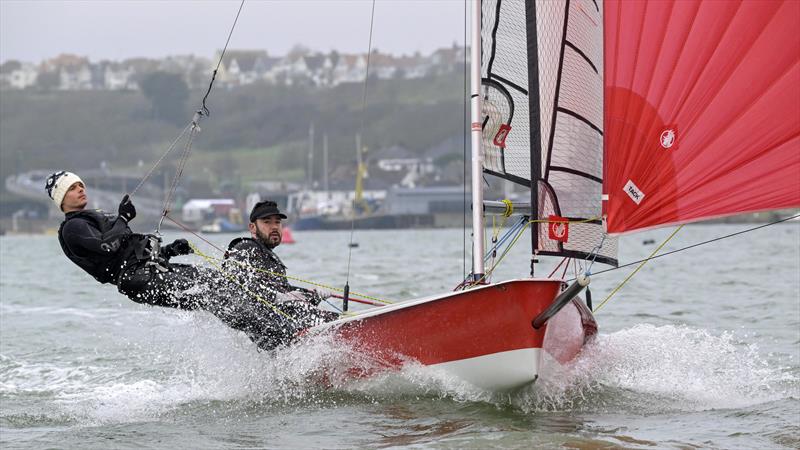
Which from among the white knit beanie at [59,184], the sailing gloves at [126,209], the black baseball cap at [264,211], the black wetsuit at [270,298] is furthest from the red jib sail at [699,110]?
the white knit beanie at [59,184]

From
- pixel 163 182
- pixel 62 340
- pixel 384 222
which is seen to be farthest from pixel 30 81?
pixel 62 340

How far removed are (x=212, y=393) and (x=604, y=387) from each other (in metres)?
2.27

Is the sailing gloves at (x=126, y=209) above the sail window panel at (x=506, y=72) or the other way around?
the other way around

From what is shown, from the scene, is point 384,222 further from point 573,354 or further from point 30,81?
point 30,81

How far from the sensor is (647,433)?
18.2ft

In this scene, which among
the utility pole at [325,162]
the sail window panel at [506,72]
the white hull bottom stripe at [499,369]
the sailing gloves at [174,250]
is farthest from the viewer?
the utility pole at [325,162]

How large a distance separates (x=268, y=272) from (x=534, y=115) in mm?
1704

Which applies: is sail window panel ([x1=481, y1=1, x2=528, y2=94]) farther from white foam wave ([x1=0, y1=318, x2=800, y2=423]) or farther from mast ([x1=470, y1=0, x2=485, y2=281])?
white foam wave ([x1=0, y1=318, x2=800, y2=423])

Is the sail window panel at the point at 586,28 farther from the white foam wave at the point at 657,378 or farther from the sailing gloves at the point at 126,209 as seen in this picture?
the sailing gloves at the point at 126,209

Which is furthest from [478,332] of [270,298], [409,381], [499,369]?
[270,298]

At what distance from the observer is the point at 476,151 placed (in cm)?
602

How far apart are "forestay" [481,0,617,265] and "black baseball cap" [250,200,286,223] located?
1.30 m

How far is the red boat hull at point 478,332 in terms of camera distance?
223 inches

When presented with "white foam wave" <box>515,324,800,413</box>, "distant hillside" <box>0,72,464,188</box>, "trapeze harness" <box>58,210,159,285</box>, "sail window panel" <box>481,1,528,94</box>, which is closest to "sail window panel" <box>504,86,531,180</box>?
"sail window panel" <box>481,1,528,94</box>
